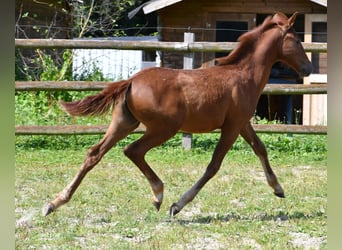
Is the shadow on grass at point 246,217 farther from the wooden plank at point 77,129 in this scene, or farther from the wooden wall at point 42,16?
the wooden wall at point 42,16

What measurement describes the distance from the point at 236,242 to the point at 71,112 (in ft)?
5.25

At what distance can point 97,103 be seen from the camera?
15.8 feet

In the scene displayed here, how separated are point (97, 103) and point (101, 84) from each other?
3560 millimetres

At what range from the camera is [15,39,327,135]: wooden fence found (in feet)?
27.4

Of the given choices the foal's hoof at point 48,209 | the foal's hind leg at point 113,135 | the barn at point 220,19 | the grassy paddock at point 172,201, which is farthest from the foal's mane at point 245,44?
the barn at point 220,19

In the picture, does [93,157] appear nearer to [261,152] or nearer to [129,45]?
[261,152]

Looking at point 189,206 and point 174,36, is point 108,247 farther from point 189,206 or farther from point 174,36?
point 174,36

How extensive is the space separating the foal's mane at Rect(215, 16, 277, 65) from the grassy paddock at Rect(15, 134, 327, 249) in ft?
4.07

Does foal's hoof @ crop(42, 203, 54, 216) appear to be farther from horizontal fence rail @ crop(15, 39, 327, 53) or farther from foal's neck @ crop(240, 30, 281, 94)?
horizontal fence rail @ crop(15, 39, 327, 53)

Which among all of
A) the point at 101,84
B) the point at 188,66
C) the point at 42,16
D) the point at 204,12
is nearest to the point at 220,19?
the point at 204,12

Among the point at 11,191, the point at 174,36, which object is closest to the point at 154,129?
the point at 11,191

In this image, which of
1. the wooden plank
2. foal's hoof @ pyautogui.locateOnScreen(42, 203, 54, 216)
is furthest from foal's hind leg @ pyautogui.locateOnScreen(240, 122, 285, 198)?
the wooden plank

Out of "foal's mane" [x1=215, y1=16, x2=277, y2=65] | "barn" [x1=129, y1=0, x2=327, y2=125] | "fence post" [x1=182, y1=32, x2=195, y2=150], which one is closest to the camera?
"foal's mane" [x1=215, y1=16, x2=277, y2=65]

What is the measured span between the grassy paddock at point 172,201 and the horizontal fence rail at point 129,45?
140 cm
